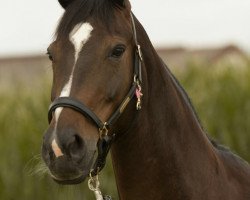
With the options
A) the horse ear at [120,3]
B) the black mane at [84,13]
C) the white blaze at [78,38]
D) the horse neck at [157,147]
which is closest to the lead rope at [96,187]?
the horse neck at [157,147]

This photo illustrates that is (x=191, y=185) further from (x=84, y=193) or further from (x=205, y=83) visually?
(x=205, y=83)

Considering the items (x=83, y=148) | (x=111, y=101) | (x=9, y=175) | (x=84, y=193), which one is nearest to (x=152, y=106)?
(x=111, y=101)

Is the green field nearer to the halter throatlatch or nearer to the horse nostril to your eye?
the halter throatlatch

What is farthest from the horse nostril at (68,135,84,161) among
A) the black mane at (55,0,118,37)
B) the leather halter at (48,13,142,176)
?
the black mane at (55,0,118,37)

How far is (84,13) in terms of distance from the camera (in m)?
3.39

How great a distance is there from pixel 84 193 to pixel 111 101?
4.55 metres

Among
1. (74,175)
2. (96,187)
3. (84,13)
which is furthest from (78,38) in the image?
(96,187)

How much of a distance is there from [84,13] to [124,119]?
580 mm

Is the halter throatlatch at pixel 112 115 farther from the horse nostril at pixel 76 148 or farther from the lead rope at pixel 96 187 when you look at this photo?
the horse nostril at pixel 76 148

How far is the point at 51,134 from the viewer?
304cm

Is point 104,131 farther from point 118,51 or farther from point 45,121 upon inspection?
point 45,121

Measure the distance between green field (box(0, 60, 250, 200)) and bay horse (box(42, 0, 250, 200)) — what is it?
4356 mm

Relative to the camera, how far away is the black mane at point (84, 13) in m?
3.36

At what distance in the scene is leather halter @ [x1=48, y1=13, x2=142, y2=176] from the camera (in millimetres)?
3150
